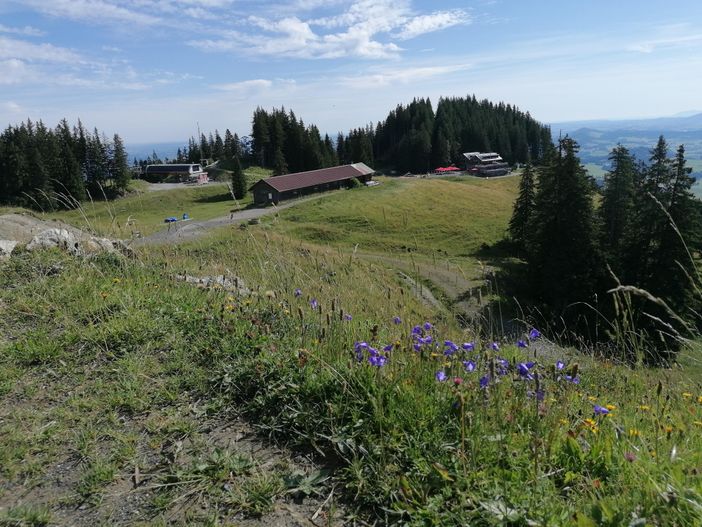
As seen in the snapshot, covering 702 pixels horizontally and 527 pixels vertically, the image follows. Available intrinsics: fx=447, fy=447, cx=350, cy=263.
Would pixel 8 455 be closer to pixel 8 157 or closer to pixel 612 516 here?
pixel 612 516

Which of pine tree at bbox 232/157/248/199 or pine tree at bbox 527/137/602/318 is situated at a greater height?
pine tree at bbox 232/157/248/199

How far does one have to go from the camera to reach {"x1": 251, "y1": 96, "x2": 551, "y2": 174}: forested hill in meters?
94.7

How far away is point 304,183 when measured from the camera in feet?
229

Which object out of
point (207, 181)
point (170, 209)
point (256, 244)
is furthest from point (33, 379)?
point (207, 181)

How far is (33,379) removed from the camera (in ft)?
14.1

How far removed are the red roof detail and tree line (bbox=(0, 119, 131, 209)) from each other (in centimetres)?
2383

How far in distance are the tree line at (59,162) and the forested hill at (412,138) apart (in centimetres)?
2872

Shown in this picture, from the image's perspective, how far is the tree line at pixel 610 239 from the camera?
29.5m

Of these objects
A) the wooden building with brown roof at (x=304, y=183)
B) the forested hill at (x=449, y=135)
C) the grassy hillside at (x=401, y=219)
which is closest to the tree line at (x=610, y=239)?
the grassy hillside at (x=401, y=219)

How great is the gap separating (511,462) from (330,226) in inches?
1893

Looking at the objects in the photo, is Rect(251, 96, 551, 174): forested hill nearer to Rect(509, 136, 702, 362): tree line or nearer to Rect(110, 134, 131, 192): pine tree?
Rect(110, 134, 131, 192): pine tree

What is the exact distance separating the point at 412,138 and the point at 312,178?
166 feet

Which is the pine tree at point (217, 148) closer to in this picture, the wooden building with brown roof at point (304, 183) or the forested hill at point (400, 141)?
the forested hill at point (400, 141)

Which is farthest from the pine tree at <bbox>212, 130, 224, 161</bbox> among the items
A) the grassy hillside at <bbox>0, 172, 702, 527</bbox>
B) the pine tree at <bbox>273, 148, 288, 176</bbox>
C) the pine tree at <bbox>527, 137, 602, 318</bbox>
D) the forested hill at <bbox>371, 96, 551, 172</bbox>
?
the grassy hillside at <bbox>0, 172, 702, 527</bbox>
